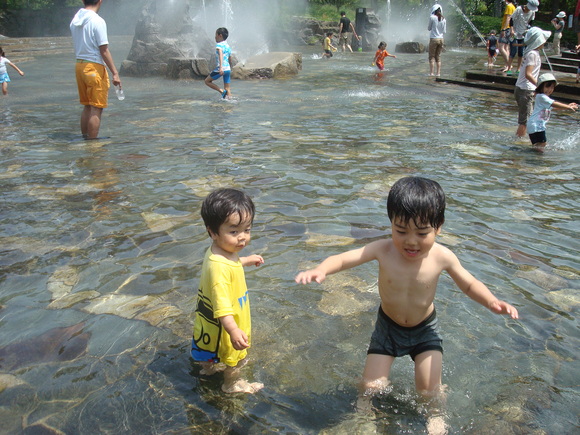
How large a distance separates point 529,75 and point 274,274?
5655 millimetres

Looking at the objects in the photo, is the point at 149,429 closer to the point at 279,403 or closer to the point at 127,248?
the point at 279,403

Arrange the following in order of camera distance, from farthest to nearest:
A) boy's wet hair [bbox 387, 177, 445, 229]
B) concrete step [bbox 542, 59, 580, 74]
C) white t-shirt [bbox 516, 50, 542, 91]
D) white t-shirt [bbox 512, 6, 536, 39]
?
concrete step [bbox 542, 59, 580, 74] < white t-shirt [bbox 512, 6, 536, 39] < white t-shirt [bbox 516, 50, 542, 91] < boy's wet hair [bbox 387, 177, 445, 229]

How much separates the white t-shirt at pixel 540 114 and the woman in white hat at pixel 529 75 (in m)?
0.64

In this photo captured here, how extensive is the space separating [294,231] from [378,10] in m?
44.7

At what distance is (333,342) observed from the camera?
113 inches

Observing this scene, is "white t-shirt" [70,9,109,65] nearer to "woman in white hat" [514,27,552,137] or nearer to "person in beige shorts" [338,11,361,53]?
"woman in white hat" [514,27,552,137]

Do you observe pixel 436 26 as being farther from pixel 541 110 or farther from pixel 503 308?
pixel 503 308

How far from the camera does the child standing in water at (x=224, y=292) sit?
2365 millimetres

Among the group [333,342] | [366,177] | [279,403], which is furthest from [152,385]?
[366,177]

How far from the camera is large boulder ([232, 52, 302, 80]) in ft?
47.3

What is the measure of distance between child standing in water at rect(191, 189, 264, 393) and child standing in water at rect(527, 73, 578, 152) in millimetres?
5714

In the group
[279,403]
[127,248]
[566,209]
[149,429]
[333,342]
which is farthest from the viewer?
[566,209]

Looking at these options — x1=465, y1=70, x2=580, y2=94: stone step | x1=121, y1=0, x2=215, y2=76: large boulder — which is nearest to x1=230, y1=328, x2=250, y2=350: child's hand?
x1=465, y1=70, x2=580, y2=94: stone step

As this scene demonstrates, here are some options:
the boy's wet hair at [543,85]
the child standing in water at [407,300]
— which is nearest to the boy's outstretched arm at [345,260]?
the child standing in water at [407,300]
